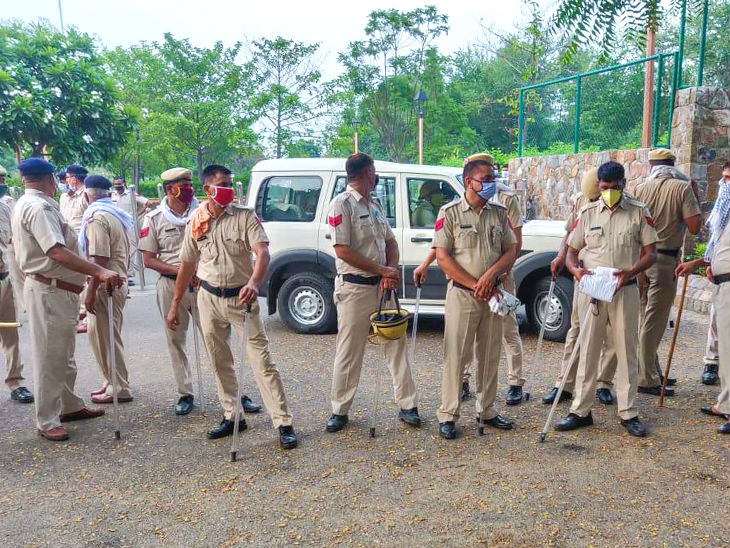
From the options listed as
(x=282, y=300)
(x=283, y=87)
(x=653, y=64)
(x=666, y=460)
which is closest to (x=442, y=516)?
(x=666, y=460)

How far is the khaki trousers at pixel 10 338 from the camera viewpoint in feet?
18.3

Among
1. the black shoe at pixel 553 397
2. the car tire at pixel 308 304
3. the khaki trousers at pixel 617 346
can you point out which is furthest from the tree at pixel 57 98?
the khaki trousers at pixel 617 346

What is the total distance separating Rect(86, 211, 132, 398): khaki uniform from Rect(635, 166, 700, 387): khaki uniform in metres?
4.34

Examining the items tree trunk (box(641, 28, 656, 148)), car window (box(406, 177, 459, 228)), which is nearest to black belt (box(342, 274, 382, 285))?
car window (box(406, 177, 459, 228))

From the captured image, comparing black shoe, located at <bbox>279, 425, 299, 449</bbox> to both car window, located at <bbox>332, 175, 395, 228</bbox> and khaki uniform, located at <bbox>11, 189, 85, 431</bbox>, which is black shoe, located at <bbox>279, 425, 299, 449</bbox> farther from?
car window, located at <bbox>332, 175, 395, 228</bbox>

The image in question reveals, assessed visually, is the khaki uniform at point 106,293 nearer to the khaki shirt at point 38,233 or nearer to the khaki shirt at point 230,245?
the khaki shirt at point 38,233

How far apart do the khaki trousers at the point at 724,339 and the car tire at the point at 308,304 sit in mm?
4279

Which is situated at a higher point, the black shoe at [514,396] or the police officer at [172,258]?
the police officer at [172,258]

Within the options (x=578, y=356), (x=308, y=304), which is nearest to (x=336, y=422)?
(x=578, y=356)

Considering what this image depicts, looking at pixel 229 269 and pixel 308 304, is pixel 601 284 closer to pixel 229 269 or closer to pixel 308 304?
pixel 229 269

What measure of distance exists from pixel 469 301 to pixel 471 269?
22 cm

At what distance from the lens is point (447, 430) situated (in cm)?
452

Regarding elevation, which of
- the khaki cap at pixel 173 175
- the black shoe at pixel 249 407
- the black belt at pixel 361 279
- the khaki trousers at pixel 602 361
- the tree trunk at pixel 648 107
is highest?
the tree trunk at pixel 648 107

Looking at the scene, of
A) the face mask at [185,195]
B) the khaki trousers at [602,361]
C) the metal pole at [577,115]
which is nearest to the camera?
the khaki trousers at [602,361]
